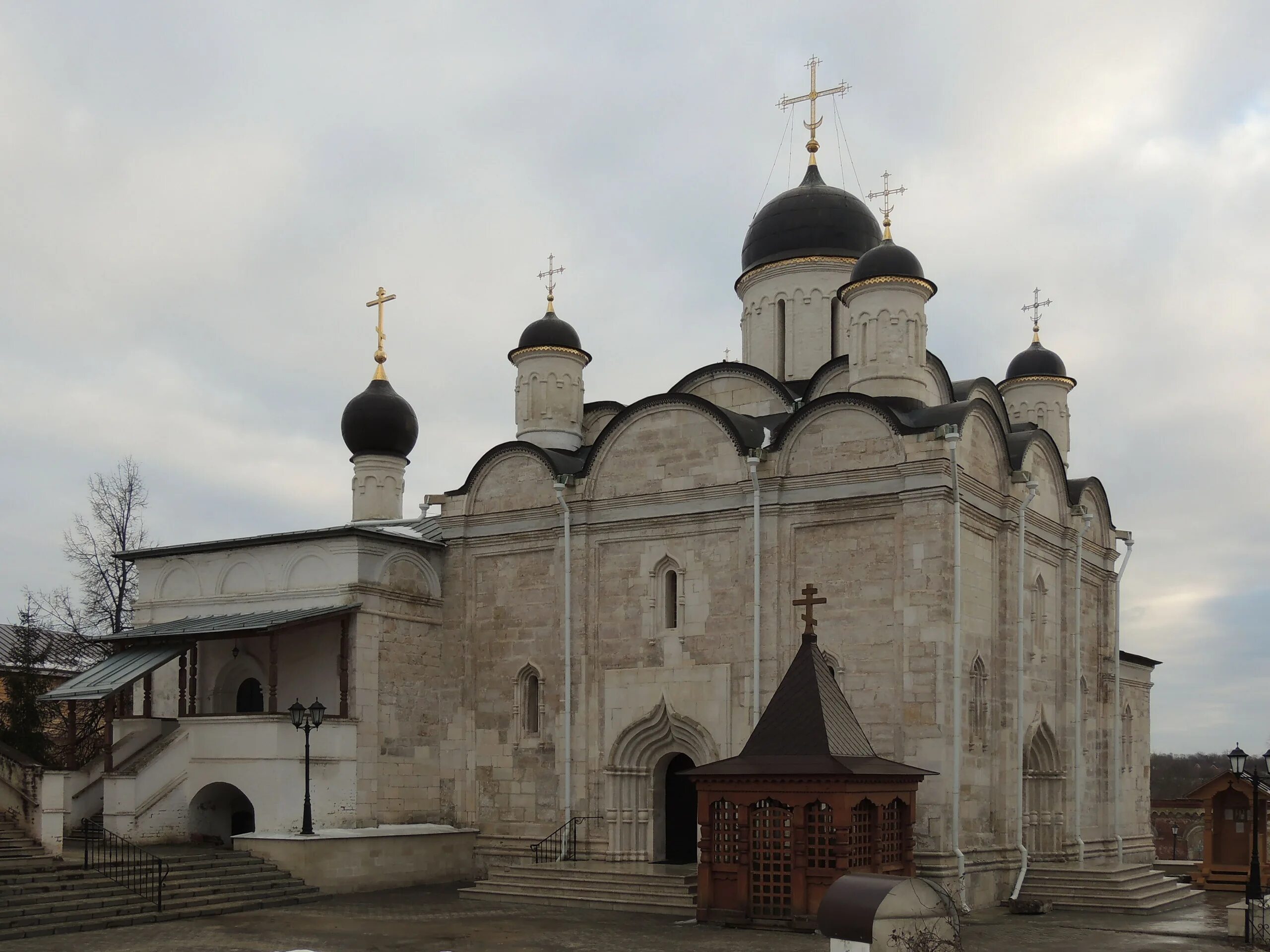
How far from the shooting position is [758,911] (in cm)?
1400

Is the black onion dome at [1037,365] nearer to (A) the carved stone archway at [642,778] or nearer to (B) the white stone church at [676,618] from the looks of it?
(B) the white stone church at [676,618]

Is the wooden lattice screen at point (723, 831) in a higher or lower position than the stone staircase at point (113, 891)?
higher

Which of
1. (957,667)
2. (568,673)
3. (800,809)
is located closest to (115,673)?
(568,673)

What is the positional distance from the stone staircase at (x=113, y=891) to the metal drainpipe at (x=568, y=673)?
363 cm

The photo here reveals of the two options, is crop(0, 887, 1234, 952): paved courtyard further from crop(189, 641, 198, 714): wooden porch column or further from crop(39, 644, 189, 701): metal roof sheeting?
crop(189, 641, 198, 714): wooden porch column

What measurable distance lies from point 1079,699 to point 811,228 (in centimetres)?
831

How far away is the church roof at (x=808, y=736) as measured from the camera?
45.3 ft

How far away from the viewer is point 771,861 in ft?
45.8

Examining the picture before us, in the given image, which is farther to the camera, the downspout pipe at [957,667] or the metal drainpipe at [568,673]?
the metal drainpipe at [568,673]

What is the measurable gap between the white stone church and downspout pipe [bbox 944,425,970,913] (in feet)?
0.13

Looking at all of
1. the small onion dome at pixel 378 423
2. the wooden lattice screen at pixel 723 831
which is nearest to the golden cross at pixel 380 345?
the small onion dome at pixel 378 423

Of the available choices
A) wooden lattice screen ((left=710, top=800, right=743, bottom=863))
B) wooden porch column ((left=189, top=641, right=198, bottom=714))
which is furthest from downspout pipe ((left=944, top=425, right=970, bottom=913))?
wooden porch column ((left=189, top=641, right=198, bottom=714))

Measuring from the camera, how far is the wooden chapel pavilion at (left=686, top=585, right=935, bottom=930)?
13562 millimetres

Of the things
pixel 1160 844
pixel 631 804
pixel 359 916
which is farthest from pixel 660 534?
pixel 1160 844
